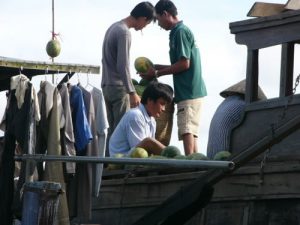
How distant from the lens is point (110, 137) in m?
16.7

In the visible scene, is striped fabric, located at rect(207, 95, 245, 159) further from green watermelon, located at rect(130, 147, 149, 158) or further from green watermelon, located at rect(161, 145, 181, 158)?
green watermelon, located at rect(130, 147, 149, 158)

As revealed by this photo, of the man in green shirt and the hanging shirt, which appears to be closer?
the hanging shirt

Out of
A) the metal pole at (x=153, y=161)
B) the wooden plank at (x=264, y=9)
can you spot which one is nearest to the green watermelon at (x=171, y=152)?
the wooden plank at (x=264, y=9)

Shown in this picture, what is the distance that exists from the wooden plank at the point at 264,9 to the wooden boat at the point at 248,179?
28 centimetres

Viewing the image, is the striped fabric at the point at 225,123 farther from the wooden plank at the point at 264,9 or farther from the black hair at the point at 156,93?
the wooden plank at the point at 264,9

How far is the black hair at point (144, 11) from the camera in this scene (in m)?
16.9

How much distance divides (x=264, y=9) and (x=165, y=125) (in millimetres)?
2398

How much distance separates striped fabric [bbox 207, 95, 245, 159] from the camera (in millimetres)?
15398

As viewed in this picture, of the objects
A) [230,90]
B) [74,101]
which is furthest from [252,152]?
[230,90]

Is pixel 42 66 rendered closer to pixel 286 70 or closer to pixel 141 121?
pixel 141 121

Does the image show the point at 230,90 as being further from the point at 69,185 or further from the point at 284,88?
the point at 69,185

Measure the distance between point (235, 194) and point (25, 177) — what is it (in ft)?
6.88

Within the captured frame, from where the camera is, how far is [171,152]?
50.8 feet

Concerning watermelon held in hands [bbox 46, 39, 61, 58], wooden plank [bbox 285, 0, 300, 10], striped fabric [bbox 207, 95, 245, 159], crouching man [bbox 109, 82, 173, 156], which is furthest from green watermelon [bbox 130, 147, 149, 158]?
watermelon held in hands [bbox 46, 39, 61, 58]
